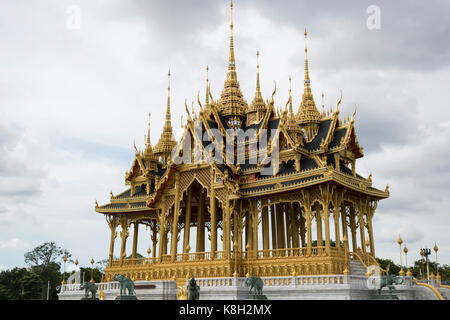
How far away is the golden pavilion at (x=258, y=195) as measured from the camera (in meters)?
22.9

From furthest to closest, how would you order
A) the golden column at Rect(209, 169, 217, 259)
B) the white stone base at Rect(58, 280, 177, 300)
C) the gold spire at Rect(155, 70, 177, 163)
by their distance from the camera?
the gold spire at Rect(155, 70, 177, 163) < the golden column at Rect(209, 169, 217, 259) < the white stone base at Rect(58, 280, 177, 300)

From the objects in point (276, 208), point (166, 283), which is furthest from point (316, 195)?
point (166, 283)

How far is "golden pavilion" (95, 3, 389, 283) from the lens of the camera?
75.3 ft

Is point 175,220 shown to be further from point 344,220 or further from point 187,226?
point 344,220

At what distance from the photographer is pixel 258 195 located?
2439 centimetres

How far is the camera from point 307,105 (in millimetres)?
30391

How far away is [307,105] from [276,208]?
7.96 meters

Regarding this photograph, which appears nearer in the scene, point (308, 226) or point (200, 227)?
point (308, 226)

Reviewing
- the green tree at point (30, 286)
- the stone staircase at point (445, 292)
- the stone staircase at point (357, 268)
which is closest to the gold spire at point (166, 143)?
the stone staircase at point (357, 268)

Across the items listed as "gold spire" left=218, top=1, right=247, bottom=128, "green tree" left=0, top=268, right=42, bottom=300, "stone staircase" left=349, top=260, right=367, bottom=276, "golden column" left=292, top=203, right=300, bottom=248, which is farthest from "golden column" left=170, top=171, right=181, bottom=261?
"green tree" left=0, top=268, right=42, bottom=300

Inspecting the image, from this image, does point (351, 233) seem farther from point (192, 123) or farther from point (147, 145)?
point (147, 145)

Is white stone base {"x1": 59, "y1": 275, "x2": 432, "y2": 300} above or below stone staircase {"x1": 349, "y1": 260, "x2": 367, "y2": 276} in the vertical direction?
below

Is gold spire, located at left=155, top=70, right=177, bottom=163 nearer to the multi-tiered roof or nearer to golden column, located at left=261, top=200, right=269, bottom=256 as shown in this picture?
the multi-tiered roof

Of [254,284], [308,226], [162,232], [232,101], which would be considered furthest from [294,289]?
[232,101]
